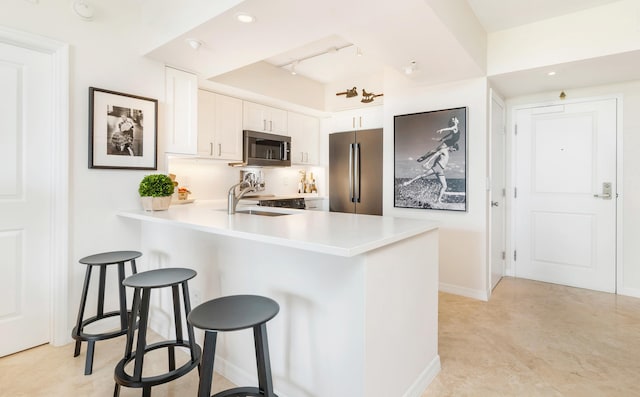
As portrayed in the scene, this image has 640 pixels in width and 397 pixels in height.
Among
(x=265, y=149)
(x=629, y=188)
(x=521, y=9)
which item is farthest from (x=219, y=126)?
(x=629, y=188)

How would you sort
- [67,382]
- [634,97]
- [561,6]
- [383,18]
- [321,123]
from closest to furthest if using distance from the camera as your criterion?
[67,382] < [383,18] < [561,6] < [634,97] < [321,123]

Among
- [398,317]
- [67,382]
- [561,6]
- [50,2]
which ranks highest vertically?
[561,6]

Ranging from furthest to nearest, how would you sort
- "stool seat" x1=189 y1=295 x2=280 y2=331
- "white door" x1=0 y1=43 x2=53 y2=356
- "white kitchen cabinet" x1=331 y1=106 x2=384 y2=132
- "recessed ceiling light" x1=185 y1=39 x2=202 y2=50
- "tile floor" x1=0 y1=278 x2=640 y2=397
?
"white kitchen cabinet" x1=331 y1=106 x2=384 y2=132
"recessed ceiling light" x1=185 y1=39 x2=202 y2=50
"white door" x1=0 y1=43 x2=53 y2=356
"tile floor" x1=0 y1=278 x2=640 y2=397
"stool seat" x1=189 y1=295 x2=280 y2=331

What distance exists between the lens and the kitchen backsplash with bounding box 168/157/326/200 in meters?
3.91

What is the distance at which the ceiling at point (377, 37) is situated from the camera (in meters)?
1.97

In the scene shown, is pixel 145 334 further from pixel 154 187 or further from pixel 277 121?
pixel 277 121

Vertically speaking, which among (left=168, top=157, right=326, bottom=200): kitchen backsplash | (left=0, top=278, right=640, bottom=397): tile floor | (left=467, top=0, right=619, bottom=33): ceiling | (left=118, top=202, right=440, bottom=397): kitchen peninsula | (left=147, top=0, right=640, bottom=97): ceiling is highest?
(left=467, top=0, right=619, bottom=33): ceiling

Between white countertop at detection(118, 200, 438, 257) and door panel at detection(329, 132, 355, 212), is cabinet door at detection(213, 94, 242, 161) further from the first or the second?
white countertop at detection(118, 200, 438, 257)

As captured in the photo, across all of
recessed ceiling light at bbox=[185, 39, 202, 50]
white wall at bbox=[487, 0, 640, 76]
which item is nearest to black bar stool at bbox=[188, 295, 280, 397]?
recessed ceiling light at bbox=[185, 39, 202, 50]

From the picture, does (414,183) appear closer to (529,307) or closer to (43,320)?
(529,307)

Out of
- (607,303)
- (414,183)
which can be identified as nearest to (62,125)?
(414,183)

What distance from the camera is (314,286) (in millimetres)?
1540

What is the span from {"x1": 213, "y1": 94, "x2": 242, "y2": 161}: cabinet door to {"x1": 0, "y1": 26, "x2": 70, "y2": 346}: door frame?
155cm

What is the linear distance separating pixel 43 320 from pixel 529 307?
4.00 metres
